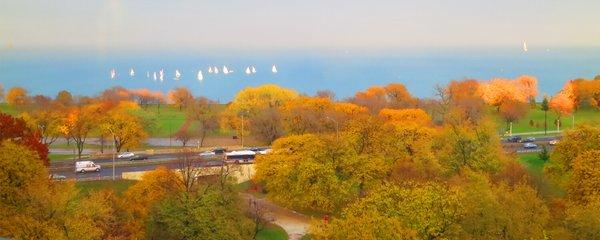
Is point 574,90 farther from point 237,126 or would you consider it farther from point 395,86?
point 237,126

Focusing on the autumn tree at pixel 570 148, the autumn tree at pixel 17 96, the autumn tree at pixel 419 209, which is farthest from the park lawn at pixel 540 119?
the autumn tree at pixel 17 96

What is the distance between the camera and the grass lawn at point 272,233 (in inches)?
991

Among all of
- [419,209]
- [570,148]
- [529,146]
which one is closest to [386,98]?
[529,146]

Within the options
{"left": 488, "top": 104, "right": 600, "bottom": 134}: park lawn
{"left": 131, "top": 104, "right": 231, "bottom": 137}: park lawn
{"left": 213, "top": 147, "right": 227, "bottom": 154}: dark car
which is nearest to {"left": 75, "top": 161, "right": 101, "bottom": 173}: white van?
{"left": 213, "top": 147, "right": 227, "bottom": 154}: dark car

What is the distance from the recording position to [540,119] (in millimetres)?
58500

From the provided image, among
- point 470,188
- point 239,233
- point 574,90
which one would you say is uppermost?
point 574,90

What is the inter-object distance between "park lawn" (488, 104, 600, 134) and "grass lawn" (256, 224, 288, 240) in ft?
106

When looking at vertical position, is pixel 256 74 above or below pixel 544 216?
above

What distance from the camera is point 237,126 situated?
166 feet

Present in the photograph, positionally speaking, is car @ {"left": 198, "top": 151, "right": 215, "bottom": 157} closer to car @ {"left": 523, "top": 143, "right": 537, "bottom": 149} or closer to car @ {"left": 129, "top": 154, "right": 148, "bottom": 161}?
car @ {"left": 129, "top": 154, "right": 148, "bottom": 161}

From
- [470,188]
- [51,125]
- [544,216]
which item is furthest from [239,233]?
[51,125]

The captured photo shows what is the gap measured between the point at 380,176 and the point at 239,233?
27.5ft

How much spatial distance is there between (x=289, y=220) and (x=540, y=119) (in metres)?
38.2

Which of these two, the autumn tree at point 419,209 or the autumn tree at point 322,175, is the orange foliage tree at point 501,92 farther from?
the autumn tree at point 419,209
